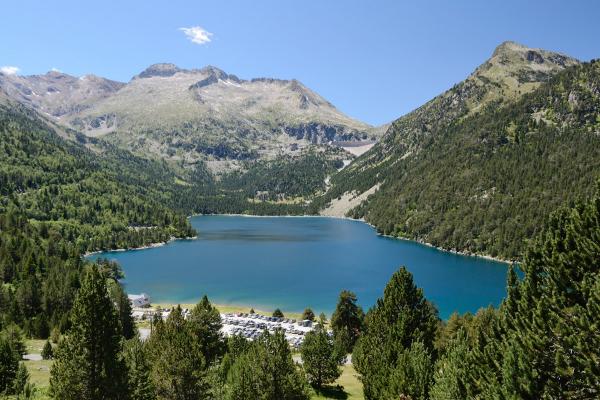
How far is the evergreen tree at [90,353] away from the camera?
103 feet

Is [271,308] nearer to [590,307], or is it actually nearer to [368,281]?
[368,281]

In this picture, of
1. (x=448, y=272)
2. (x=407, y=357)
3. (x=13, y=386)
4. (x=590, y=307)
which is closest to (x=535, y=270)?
(x=590, y=307)

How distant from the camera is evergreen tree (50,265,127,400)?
31500 millimetres

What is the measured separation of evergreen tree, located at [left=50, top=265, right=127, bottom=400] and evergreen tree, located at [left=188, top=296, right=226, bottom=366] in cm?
2672

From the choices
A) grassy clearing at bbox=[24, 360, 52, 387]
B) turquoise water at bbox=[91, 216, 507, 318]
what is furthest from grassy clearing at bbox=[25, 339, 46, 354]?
turquoise water at bbox=[91, 216, 507, 318]

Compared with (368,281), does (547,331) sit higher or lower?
higher

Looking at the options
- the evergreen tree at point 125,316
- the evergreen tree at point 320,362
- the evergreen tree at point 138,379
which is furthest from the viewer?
the evergreen tree at point 125,316

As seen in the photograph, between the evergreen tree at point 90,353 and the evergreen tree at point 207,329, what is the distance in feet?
87.7

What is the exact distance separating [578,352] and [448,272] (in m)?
167

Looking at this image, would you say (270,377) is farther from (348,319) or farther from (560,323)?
(348,319)

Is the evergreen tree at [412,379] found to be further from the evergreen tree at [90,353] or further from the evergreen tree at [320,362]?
the evergreen tree at [320,362]

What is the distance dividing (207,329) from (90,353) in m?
30.7

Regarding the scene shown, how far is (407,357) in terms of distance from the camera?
38.7 m

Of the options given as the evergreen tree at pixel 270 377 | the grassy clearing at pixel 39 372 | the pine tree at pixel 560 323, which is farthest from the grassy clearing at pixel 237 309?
the pine tree at pixel 560 323
